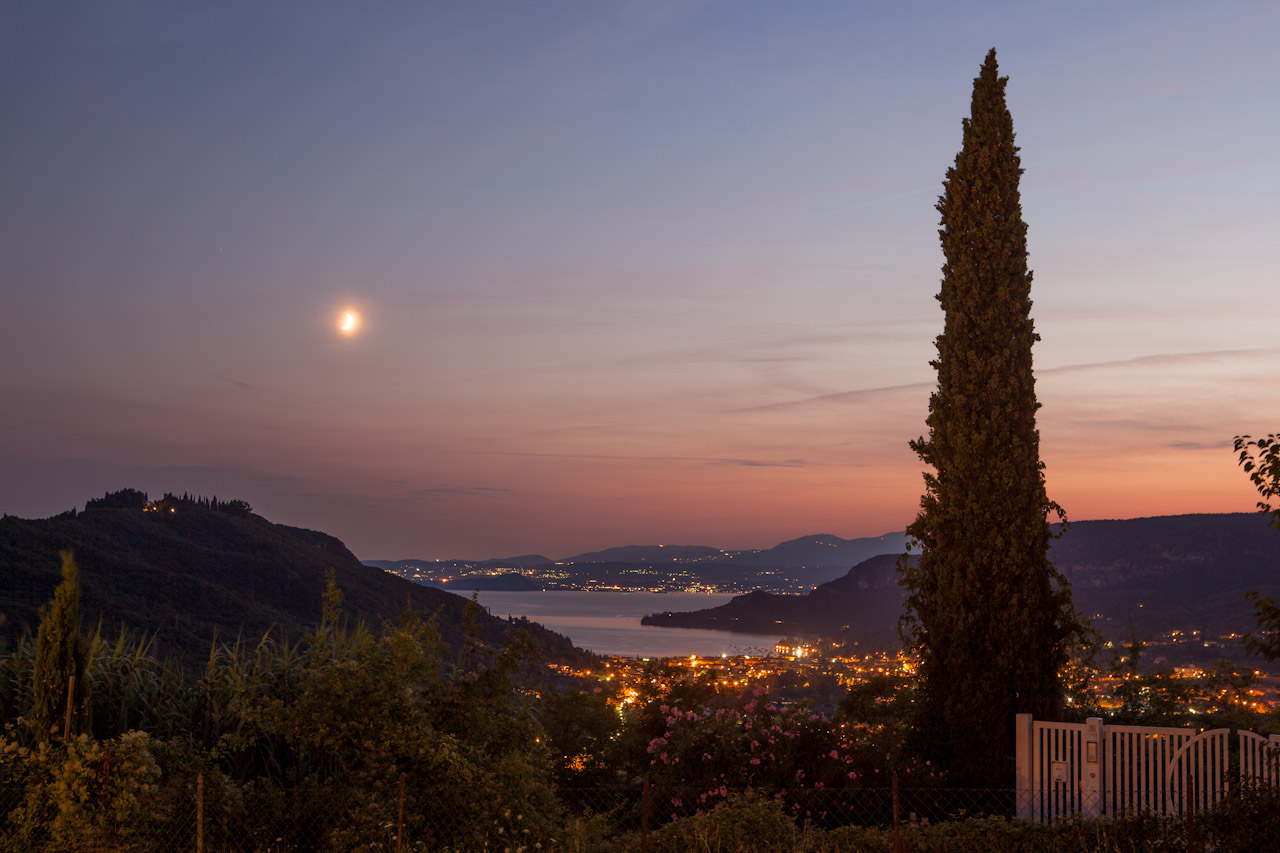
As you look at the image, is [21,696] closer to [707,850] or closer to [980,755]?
[707,850]

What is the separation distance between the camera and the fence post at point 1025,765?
9.45 m

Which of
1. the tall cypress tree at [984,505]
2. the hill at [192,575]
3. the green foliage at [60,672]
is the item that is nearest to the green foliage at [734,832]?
the tall cypress tree at [984,505]

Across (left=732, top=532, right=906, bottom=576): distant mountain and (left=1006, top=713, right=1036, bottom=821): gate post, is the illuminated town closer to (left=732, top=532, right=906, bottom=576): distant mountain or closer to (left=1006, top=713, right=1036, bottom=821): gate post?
(left=1006, top=713, right=1036, bottom=821): gate post

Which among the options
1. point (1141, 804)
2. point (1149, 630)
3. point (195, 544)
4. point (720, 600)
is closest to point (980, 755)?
point (1141, 804)

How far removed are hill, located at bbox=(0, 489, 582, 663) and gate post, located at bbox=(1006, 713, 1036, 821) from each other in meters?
14.8

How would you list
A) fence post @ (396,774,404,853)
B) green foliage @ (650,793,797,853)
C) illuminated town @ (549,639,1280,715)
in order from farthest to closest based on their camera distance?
1. illuminated town @ (549,639,1280,715)
2. green foliage @ (650,793,797,853)
3. fence post @ (396,774,404,853)

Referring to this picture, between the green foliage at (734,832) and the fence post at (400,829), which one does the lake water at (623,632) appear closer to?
the green foliage at (734,832)

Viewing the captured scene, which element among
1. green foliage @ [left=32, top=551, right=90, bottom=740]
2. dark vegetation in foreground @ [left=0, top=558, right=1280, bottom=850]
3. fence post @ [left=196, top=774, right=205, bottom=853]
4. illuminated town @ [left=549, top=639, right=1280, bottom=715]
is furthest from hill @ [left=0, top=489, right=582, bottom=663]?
fence post @ [left=196, top=774, right=205, bottom=853]

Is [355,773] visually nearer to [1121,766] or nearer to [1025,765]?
[1025,765]

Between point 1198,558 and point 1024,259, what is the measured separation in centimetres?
2555

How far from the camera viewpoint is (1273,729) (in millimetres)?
10531

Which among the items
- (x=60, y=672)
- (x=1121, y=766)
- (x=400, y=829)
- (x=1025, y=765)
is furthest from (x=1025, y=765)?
(x=60, y=672)

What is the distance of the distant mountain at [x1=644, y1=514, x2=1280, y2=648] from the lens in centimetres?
2658

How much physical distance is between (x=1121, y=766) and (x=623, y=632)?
182 feet
